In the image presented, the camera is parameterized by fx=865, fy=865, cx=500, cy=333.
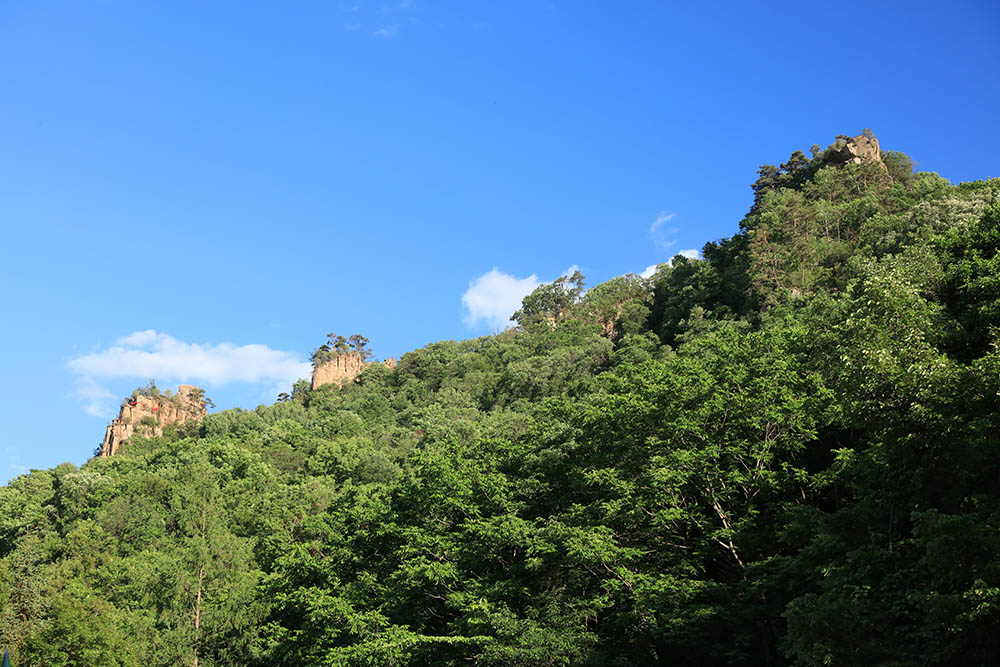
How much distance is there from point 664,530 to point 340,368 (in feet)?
274

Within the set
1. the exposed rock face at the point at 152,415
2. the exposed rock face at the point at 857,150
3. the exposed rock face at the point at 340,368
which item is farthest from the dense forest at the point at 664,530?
the exposed rock face at the point at 340,368

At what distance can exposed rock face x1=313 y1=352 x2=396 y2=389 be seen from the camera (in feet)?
333

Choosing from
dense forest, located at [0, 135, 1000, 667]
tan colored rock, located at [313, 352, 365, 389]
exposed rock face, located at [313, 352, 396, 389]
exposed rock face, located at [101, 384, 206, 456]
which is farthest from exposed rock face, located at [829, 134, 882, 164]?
exposed rock face, located at [101, 384, 206, 456]

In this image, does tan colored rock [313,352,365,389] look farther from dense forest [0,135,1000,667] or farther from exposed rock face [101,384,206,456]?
dense forest [0,135,1000,667]

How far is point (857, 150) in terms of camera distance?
67938 millimetres

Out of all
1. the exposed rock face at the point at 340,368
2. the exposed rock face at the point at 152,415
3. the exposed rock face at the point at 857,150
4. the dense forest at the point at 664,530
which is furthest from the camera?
the exposed rock face at the point at 340,368

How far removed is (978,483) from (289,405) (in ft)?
262

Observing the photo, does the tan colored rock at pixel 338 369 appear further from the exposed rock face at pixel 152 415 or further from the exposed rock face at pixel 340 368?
the exposed rock face at pixel 152 415

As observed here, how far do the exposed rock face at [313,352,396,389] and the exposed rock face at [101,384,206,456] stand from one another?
13298mm

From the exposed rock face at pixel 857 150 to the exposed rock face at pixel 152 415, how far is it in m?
65.7

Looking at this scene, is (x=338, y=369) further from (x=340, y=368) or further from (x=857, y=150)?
(x=857, y=150)

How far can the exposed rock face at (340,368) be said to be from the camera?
101375 mm

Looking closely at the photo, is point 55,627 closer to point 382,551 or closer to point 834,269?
point 382,551

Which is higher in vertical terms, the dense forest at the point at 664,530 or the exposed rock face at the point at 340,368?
the exposed rock face at the point at 340,368
